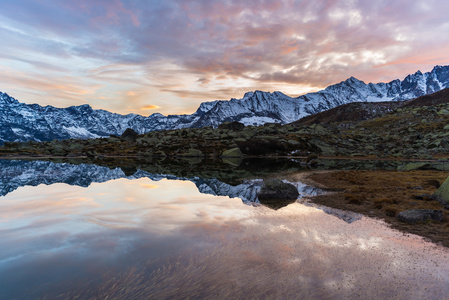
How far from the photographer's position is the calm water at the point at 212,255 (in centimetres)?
941

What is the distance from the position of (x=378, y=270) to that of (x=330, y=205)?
12034mm

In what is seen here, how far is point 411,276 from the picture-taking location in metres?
10.5

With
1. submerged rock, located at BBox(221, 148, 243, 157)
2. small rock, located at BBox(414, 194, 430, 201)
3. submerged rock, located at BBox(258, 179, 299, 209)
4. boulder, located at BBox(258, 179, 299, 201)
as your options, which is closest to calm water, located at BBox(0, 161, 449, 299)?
submerged rock, located at BBox(258, 179, 299, 209)

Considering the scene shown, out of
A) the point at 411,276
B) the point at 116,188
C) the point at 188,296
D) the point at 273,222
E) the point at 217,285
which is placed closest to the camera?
the point at 188,296

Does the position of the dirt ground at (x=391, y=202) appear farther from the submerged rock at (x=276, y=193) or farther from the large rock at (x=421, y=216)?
the submerged rock at (x=276, y=193)

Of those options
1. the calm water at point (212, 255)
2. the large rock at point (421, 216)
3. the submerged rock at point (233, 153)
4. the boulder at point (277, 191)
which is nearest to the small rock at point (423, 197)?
the large rock at point (421, 216)


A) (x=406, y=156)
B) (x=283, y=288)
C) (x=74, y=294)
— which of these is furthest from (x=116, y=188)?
(x=406, y=156)

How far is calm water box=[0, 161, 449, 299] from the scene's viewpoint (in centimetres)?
941

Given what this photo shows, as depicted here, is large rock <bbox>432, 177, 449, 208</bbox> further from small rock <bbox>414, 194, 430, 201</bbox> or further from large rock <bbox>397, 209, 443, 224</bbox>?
large rock <bbox>397, 209, 443, 224</bbox>

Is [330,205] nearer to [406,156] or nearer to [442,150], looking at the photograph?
[406,156]

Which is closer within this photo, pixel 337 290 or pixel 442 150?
pixel 337 290

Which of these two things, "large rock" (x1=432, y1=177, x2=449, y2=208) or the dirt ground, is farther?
"large rock" (x1=432, y1=177, x2=449, y2=208)

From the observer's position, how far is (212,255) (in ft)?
40.3

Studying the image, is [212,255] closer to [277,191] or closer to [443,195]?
[277,191]
